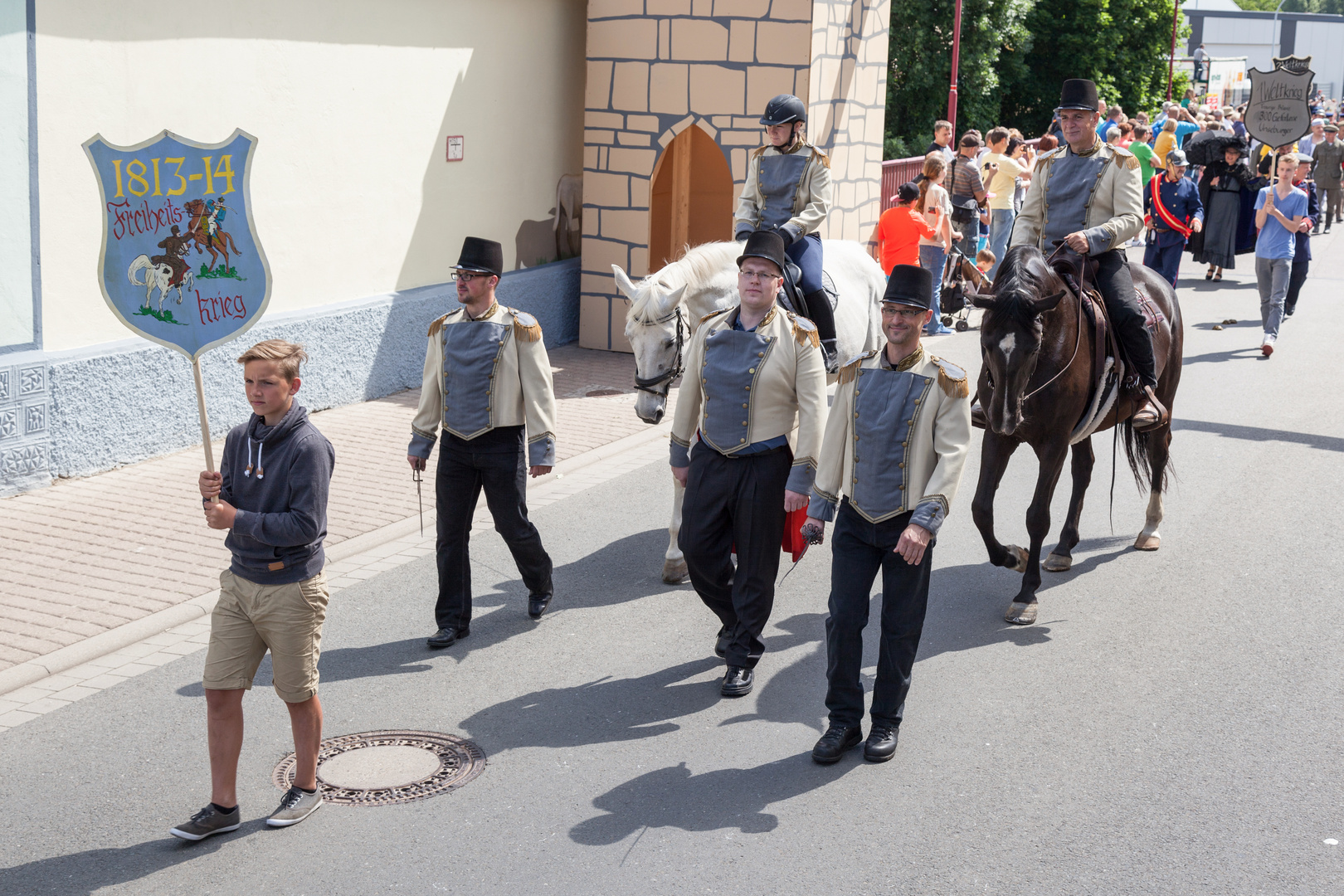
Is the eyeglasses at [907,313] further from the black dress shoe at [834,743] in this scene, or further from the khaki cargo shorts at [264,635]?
the khaki cargo shorts at [264,635]

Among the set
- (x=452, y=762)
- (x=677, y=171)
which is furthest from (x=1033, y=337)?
(x=677, y=171)

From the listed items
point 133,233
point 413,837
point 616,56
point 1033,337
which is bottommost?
point 413,837

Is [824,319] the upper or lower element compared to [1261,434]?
upper

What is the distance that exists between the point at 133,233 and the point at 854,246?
5.97 m

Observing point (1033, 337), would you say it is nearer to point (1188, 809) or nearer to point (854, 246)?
point (1188, 809)

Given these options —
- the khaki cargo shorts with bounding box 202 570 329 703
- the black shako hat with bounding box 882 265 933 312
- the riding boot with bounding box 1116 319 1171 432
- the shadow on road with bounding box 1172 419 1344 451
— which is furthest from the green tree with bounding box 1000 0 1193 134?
the khaki cargo shorts with bounding box 202 570 329 703

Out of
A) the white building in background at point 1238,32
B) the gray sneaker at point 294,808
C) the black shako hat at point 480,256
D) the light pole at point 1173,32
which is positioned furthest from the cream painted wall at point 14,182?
the white building in background at point 1238,32

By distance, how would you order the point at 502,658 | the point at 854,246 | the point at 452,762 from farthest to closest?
the point at 854,246 → the point at 502,658 → the point at 452,762

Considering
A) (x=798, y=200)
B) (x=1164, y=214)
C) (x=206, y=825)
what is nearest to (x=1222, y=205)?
(x=1164, y=214)

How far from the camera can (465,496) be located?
269 inches

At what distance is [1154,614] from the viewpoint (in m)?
7.41

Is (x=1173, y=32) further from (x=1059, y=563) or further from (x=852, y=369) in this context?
(x=852, y=369)

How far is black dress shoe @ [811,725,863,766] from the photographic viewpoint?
5.54m

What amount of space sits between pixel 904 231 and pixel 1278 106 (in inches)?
288
